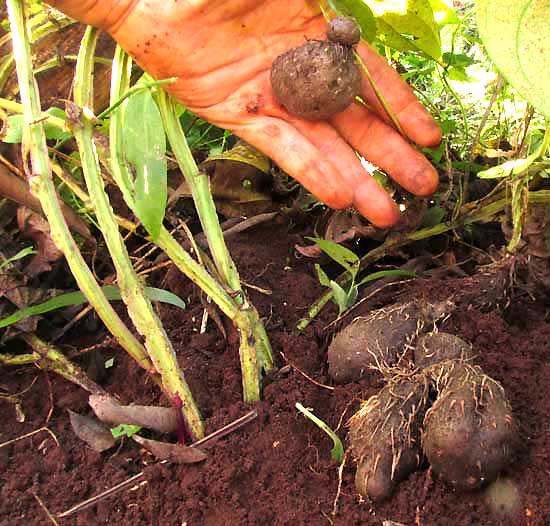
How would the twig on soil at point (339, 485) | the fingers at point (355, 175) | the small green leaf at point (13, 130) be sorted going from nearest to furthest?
the twig on soil at point (339, 485)
the small green leaf at point (13, 130)
the fingers at point (355, 175)

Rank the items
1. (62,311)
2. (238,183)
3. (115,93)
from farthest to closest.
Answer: (238,183) < (62,311) < (115,93)

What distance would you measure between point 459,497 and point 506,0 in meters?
0.61

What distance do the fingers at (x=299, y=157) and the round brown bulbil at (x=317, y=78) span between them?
0.05 m

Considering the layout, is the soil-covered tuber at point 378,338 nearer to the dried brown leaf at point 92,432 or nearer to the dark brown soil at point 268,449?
the dark brown soil at point 268,449

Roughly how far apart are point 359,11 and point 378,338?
629 millimetres

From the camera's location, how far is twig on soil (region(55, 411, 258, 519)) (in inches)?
35.9

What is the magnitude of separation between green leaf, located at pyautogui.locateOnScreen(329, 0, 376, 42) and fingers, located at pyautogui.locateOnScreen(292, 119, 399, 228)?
202mm

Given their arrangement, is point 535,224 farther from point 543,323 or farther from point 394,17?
point 394,17

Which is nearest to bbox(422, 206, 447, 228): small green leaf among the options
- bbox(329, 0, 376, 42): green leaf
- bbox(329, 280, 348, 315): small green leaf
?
bbox(329, 280, 348, 315): small green leaf

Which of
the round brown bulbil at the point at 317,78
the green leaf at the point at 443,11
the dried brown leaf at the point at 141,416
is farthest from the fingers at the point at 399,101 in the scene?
the dried brown leaf at the point at 141,416

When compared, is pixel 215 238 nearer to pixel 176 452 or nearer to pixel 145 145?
pixel 145 145

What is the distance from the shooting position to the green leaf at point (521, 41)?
72cm

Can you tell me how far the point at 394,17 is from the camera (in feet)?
4.20

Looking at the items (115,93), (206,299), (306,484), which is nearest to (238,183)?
(206,299)
